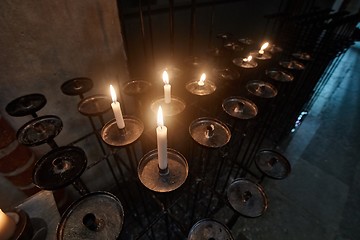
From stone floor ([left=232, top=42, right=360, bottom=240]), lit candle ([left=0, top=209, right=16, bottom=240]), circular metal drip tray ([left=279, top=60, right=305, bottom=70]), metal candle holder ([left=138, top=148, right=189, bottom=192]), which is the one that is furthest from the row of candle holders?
stone floor ([left=232, top=42, right=360, bottom=240])

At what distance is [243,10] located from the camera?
3480 millimetres

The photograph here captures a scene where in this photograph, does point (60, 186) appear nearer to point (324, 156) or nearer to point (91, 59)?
point (91, 59)

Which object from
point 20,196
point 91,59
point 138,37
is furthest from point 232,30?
point 20,196

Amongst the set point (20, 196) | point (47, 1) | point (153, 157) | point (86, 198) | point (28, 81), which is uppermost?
point (47, 1)

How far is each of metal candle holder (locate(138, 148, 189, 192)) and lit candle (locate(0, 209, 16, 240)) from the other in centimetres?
94

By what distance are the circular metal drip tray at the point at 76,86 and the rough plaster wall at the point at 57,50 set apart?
0.17m

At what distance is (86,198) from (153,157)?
0.53 metres

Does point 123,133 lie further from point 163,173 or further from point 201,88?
point 201,88

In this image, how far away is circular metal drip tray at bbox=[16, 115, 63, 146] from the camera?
149 cm

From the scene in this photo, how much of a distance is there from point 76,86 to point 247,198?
1.90 metres

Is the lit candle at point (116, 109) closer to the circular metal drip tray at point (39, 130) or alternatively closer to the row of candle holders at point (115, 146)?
the row of candle holders at point (115, 146)

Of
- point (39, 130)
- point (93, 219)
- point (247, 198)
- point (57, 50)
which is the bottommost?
point (247, 198)

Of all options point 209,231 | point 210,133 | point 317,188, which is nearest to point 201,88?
point 210,133

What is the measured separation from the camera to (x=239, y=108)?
1.84 metres
